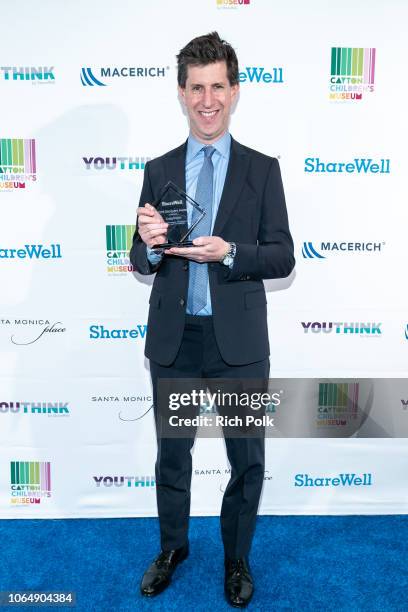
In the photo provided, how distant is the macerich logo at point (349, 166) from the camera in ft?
9.34

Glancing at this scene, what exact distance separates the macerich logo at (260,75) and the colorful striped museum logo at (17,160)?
102 centimetres

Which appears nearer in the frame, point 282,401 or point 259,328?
point 259,328

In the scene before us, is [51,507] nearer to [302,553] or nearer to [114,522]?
[114,522]

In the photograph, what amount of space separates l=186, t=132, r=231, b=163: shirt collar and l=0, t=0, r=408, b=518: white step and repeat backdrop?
524 mm

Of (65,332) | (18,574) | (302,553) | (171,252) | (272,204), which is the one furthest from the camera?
(65,332)

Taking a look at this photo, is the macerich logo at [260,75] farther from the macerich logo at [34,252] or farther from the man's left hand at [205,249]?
the macerich logo at [34,252]

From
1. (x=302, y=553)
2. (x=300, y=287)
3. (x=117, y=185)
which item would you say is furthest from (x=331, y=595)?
(x=117, y=185)

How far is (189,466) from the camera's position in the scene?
2.53 m

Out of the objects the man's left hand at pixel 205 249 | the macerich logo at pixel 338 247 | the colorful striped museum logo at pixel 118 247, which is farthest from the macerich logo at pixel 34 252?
the macerich logo at pixel 338 247

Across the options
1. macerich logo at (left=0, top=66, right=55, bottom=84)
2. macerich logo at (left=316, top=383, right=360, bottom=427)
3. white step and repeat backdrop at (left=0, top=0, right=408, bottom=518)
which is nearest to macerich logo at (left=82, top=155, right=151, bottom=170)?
white step and repeat backdrop at (left=0, top=0, right=408, bottom=518)

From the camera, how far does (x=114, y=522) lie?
308 cm

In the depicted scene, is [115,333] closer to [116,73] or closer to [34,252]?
[34,252]

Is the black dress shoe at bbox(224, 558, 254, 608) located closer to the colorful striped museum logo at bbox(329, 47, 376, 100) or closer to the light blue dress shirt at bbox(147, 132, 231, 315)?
the light blue dress shirt at bbox(147, 132, 231, 315)

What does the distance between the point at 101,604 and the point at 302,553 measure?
36.8 inches
